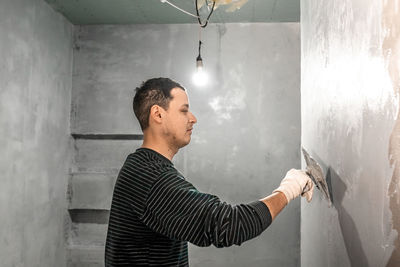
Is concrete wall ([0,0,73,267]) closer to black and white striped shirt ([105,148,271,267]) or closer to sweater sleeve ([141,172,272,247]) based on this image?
black and white striped shirt ([105,148,271,267])

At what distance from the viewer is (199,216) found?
1.08m

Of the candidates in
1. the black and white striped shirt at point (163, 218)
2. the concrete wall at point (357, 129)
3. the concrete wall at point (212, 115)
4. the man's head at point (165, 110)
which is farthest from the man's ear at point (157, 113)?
the concrete wall at point (212, 115)

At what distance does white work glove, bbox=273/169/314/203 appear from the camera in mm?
1305

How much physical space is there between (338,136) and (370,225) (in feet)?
1.27

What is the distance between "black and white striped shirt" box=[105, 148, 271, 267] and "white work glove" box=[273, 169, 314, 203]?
0.18 meters

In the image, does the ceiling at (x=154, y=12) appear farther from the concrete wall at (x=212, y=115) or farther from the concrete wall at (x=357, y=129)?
the concrete wall at (x=357, y=129)

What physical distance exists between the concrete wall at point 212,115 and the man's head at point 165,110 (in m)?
2.17

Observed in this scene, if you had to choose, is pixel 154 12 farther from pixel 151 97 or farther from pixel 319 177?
pixel 319 177

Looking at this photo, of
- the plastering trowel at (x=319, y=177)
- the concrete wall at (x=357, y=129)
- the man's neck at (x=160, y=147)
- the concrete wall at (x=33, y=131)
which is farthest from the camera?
the concrete wall at (x=33, y=131)

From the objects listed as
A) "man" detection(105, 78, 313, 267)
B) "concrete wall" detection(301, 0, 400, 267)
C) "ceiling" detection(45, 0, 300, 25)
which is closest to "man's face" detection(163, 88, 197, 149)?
"man" detection(105, 78, 313, 267)

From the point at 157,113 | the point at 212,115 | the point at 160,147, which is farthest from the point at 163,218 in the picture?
the point at 212,115

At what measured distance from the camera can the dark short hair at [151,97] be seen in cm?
145

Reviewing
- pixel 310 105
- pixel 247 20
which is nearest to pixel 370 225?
pixel 310 105

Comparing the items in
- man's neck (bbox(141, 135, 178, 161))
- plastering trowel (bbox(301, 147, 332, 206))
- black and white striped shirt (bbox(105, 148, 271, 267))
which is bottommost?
black and white striped shirt (bbox(105, 148, 271, 267))
